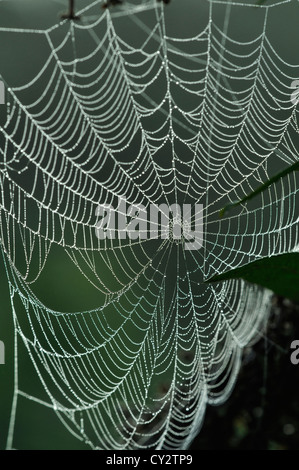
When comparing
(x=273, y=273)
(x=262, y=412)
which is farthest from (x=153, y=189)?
(x=273, y=273)

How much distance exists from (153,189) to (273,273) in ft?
9.63

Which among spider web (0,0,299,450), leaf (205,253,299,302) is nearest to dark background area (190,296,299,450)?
spider web (0,0,299,450)

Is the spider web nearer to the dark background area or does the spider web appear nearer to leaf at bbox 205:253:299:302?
the dark background area

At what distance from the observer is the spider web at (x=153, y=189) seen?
7.49ft

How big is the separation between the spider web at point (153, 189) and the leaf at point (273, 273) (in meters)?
0.47

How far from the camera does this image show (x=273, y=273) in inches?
47.0

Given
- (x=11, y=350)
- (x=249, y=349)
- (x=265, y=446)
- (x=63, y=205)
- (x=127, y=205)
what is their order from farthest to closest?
1. (x=11, y=350)
2. (x=63, y=205)
3. (x=127, y=205)
4. (x=249, y=349)
5. (x=265, y=446)

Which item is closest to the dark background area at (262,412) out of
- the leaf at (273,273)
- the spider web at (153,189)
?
the spider web at (153,189)

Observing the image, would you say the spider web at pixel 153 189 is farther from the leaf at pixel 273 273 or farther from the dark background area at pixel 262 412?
the leaf at pixel 273 273

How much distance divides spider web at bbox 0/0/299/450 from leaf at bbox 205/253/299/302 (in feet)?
1.53

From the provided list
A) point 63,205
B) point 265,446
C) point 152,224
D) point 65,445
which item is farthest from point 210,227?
point 265,446
